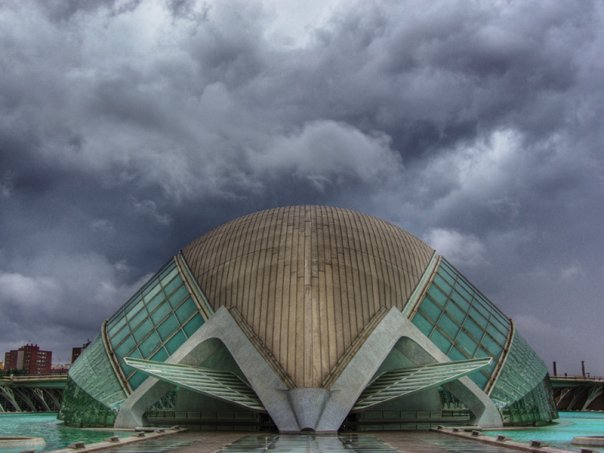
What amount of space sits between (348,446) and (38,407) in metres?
89.7

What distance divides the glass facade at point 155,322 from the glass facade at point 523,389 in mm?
17316

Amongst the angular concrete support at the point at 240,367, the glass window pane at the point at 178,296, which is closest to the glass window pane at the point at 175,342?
the angular concrete support at the point at 240,367

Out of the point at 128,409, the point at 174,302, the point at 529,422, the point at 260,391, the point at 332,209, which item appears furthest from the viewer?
the point at 332,209

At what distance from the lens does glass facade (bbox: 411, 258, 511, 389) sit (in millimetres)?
37344

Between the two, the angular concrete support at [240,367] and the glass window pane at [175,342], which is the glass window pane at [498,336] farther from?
the glass window pane at [175,342]

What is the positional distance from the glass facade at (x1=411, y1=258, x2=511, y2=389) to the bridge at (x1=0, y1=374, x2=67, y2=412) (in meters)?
57.5

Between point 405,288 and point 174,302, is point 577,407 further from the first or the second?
point 174,302

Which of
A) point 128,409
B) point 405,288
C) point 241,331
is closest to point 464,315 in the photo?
point 405,288

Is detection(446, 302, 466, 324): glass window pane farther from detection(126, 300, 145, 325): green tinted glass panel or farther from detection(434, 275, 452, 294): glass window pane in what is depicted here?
detection(126, 300, 145, 325): green tinted glass panel

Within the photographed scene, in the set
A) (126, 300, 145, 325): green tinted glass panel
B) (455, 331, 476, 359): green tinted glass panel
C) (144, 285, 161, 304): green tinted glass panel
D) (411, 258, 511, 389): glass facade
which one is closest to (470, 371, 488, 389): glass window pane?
(411, 258, 511, 389): glass facade

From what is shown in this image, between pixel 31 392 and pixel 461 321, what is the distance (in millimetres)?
77688

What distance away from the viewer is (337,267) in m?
37.5

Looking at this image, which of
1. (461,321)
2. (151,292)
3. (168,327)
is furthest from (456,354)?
(151,292)

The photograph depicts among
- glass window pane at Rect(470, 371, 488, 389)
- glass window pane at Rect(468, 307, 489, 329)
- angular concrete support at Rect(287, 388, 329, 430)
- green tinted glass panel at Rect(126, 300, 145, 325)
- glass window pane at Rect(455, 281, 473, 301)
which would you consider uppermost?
glass window pane at Rect(455, 281, 473, 301)
